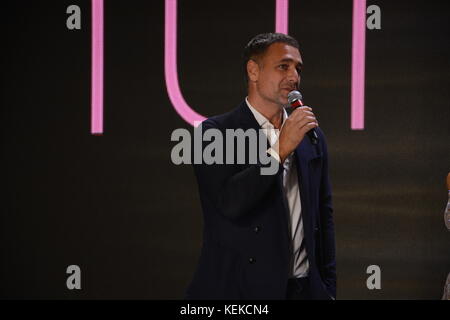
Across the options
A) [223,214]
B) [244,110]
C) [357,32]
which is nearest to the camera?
[223,214]

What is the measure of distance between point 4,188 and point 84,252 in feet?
2.02

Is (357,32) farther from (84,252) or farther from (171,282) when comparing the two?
(84,252)

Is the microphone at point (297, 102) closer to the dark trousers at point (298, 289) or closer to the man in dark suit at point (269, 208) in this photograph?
the man in dark suit at point (269, 208)

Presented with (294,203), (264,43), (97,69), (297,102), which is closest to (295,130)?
(297,102)

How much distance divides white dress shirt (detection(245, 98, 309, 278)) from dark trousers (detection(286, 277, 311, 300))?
0.02 m

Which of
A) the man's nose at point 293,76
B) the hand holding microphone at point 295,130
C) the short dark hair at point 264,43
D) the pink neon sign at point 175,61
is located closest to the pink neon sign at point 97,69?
the pink neon sign at point 175,61

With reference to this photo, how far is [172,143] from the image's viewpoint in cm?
345

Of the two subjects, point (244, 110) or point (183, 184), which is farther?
point (183, 184)

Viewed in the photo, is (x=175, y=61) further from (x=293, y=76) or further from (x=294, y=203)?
(x=294, y=203)

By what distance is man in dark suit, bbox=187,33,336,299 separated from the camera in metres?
1.68

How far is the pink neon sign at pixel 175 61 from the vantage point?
10.8ft

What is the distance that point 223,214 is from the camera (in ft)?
5.73
